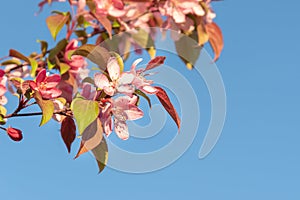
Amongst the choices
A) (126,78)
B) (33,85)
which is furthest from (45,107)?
(126,78)

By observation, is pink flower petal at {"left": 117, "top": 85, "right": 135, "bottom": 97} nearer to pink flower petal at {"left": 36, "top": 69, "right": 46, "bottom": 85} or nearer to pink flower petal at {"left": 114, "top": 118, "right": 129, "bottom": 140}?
pink flower petal at {"left": 114, "top": 118, "right": 129, "bottom": 140}

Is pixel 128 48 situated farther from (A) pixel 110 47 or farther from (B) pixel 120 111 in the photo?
(B) pixel 120 111

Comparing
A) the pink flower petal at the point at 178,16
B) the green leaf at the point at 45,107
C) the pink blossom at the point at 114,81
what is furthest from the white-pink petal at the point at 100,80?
the pink flower petal at the point at 178,16

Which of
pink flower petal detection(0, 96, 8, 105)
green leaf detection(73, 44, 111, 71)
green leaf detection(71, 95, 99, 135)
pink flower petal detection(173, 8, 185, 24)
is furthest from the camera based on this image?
pink flower petal detection(173, 8, 185, 24)

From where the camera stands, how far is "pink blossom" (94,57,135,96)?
74cm

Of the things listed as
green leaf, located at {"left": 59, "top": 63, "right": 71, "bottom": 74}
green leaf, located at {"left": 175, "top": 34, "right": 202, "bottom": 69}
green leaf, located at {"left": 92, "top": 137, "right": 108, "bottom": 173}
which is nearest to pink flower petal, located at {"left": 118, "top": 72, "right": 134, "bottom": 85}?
green leaf, located at {"left": 92, "top": 137, "right": 108, "bottom": 173}

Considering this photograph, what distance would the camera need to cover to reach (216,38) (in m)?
1.31

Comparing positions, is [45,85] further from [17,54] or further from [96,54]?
[17,54]

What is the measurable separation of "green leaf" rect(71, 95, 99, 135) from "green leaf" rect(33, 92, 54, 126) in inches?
2.8

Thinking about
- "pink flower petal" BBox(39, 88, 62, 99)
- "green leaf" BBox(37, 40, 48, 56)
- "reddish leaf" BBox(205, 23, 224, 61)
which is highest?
"reddish leaf" BBox(205, 23, 224, 61)

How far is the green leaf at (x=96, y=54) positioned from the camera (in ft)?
2.69

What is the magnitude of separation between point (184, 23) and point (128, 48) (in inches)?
7.4

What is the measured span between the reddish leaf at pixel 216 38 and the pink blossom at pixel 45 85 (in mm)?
575

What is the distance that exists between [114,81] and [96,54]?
11cm
